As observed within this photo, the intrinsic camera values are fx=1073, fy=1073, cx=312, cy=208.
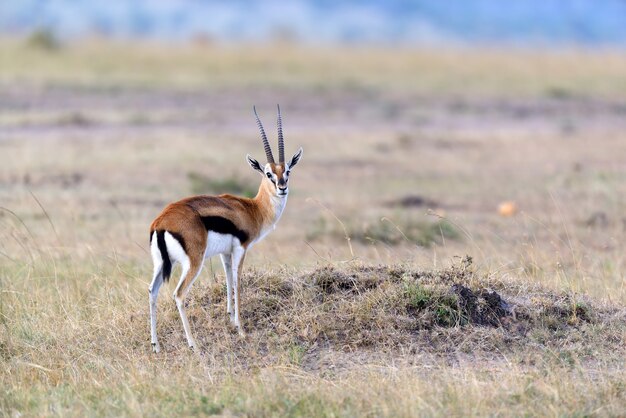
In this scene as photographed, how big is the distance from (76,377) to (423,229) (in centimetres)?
618

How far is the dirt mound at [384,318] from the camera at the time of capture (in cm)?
706

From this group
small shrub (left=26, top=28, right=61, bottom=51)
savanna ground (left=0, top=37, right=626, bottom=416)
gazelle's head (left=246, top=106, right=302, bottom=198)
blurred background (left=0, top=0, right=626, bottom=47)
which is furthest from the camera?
blurred background (left=0, top=0, right=626, bottom=47)

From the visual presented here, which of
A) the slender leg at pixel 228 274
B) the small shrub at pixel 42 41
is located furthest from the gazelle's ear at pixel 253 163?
the small shrub at pixel 42 41

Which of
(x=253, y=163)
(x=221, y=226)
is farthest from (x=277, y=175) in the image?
(x=221, y=226)

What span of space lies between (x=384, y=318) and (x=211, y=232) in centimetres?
130

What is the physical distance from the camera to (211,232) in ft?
22.7

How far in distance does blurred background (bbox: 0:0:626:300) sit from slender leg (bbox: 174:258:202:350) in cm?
145

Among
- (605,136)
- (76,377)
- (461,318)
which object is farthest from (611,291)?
(605,136)

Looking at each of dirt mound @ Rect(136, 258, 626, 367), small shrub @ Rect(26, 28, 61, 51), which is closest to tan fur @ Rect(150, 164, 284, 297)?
dirt mound @ Rect(136, 258, 626, 367)

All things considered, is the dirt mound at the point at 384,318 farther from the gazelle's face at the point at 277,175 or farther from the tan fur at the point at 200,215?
the gazelle's face at the point at 277,175

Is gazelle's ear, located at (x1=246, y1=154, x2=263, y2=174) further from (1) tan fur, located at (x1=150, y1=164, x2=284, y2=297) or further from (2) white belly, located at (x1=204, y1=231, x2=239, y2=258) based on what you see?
(2) white belly, located at (x1=204, y1=231, x2=239, y2=258)

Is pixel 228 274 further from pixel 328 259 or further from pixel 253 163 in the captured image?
pixel 328 259

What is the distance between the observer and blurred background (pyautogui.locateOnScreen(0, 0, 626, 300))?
11.2 meters

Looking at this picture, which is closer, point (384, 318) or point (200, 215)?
point (200, 215)
